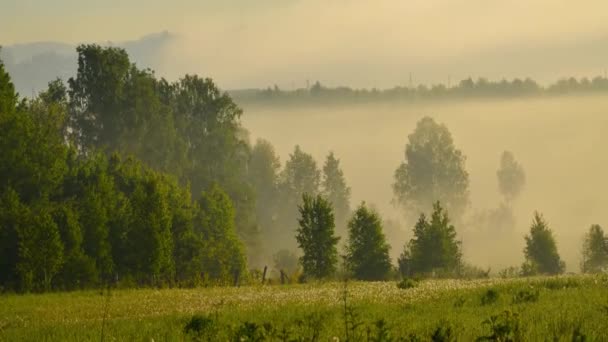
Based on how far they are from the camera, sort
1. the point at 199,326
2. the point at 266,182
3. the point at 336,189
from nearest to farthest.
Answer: the point at 199,326, the point at 266,182, the point at 336,189

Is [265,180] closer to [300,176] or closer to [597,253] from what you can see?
[300,176]

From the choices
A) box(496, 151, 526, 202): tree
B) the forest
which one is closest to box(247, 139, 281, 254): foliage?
the forest

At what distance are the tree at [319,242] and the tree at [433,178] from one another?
9837 centimetres

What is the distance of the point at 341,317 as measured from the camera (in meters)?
16.9

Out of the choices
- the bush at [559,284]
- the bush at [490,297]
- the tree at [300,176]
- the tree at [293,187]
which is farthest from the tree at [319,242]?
the tree at [300,176]

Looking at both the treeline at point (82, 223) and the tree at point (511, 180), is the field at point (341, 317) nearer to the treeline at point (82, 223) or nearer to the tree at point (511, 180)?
the treeline at point (82, 223)

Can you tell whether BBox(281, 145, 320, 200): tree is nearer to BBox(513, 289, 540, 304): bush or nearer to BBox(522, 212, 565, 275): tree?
BBox(522, 212, 565, 275): tree

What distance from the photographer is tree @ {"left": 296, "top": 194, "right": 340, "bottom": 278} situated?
193 feet

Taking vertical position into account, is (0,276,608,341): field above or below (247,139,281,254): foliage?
below

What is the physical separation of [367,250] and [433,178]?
326 ft

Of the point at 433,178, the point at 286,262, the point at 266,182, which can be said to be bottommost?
the point at 286,262

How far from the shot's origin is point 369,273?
59719mm

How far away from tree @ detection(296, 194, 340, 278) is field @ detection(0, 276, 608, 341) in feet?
104

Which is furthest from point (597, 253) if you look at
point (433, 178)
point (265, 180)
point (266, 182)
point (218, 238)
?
point (433, 178)
